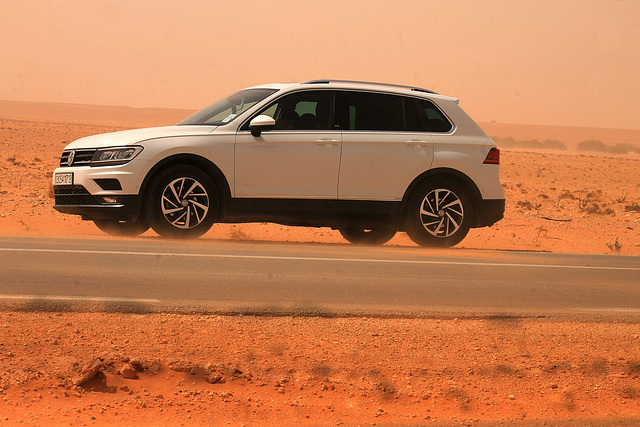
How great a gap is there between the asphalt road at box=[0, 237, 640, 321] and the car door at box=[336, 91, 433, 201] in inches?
33.8

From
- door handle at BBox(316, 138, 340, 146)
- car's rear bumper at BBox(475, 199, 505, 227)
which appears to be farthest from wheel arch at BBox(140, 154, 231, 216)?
car's rear bumper at BBox(475, 199, 505, 227)

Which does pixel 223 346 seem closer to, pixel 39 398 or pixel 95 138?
pixel 39 398

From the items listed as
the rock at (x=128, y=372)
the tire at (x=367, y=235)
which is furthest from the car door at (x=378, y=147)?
the rock at (x=128, y=372)

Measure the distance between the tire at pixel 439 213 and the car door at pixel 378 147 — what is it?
267mm

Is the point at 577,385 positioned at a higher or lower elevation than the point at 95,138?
lower

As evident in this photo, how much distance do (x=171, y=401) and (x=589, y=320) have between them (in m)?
3.99

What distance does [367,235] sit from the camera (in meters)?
12.6

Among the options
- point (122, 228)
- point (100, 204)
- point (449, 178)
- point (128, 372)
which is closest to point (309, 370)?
point (128, 372)

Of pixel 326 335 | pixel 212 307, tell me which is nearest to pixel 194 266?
pixel 212 307

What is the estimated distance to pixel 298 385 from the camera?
6.06 meters

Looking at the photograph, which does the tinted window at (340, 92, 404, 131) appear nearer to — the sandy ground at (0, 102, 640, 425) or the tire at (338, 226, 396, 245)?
the tire at (338, 226, 396, 245)

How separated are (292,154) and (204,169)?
110 cm

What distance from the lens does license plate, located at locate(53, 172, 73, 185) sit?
Answer: 10.3 meters

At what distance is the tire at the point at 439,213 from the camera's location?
1096 cm
